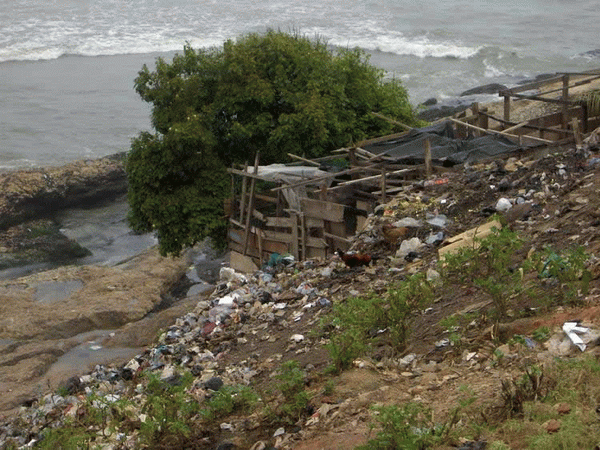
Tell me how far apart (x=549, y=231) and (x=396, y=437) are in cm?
494

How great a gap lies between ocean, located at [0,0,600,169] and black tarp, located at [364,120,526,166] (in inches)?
561

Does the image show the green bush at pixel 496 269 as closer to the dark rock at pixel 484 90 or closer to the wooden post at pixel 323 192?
the wooden post at pixel 323 192

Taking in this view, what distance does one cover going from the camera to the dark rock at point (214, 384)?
→ 28.9 ft

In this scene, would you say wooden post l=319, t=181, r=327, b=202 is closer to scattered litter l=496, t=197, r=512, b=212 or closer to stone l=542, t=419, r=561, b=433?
scattered litter l=496, t=197, r=512, b=212

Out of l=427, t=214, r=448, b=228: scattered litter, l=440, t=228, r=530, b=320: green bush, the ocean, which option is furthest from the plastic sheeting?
the ocean

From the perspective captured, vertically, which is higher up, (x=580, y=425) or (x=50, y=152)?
(x=580, y=425)

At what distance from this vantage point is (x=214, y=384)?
29.1 ft

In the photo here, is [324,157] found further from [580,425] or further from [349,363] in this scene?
[580,425]

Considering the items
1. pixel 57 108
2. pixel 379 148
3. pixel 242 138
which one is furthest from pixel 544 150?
pixel 57 108

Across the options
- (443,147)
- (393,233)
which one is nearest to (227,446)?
(393,233)

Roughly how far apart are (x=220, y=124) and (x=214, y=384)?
944 cm

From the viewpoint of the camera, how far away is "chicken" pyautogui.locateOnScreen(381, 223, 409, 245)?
1179cm

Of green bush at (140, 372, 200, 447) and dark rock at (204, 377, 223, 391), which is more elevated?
green bush at (140, 372, 200, 447)

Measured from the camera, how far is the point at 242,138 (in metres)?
17.4
